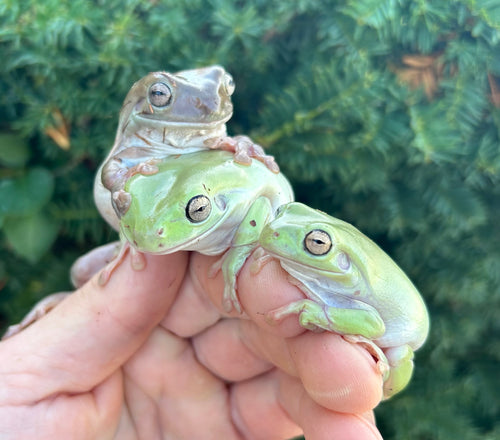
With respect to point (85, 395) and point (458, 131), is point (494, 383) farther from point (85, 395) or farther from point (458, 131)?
point (85, 395)

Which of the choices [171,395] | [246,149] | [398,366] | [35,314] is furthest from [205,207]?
[35,314]

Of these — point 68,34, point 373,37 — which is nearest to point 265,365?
point 373,37

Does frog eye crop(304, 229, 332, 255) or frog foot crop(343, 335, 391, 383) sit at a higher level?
frog eye crop(304, 229, 332, 255)

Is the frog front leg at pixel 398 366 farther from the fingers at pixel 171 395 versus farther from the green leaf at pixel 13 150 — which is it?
the green leaf at pixel 13 150

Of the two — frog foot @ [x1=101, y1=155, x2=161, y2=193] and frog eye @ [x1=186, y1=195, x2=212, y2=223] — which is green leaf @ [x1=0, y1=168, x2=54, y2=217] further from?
frog eye @ [x1=186, y1=195, x2=212, y2=223]

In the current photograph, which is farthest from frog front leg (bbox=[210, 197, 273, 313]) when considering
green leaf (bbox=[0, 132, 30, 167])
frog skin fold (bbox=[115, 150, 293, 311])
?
green leaf (bbox=[0, 132, 30, 167])

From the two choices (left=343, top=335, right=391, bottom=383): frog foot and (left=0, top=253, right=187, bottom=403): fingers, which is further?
(left=0, top=253, right=187, bottom=403): fingers

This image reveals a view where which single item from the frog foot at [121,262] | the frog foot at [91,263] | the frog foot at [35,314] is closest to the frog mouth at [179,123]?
the frog foot at [121,262]
